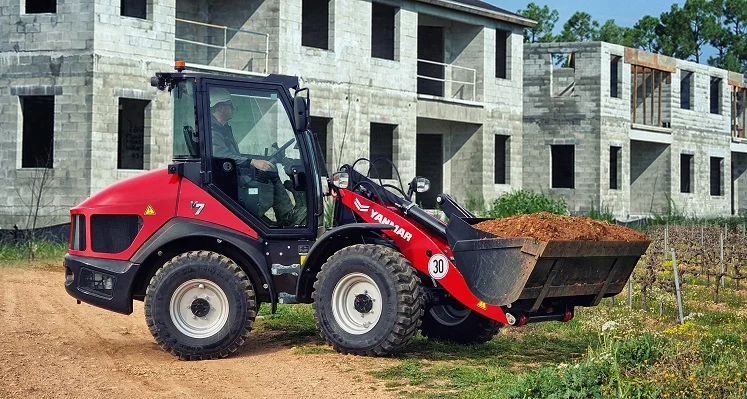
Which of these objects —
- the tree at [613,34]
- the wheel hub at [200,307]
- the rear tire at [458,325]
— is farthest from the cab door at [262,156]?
the tree at [613,34]

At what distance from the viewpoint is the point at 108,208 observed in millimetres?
11641

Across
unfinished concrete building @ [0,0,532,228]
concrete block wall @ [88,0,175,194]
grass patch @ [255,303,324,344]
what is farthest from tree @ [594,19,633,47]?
grass patch @ [255,303,324,344]

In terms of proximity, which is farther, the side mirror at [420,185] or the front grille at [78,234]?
the front grille at [78,234]

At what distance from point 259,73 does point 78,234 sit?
15486 mm

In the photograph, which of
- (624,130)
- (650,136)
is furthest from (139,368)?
(650,136)

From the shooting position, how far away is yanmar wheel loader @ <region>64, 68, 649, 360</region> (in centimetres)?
1088

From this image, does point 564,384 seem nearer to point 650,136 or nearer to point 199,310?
point 199,310

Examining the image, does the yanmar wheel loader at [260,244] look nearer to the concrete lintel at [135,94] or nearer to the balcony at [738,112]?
the concrete lintel at [135,94]

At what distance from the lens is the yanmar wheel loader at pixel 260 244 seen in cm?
1088

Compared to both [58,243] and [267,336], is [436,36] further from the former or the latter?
[267,336]

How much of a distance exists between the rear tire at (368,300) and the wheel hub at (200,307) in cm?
114

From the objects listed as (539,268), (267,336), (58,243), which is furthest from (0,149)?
(539,268)

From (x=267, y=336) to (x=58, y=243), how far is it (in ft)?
39.5

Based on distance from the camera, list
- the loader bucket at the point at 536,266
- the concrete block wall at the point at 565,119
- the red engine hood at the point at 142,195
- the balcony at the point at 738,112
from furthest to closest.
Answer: the balcony at the point at 738,112, the concrete block wall at the point at 565,119, the red engine hood at the point at 142,195, the loader bucket at the point at 536,266
